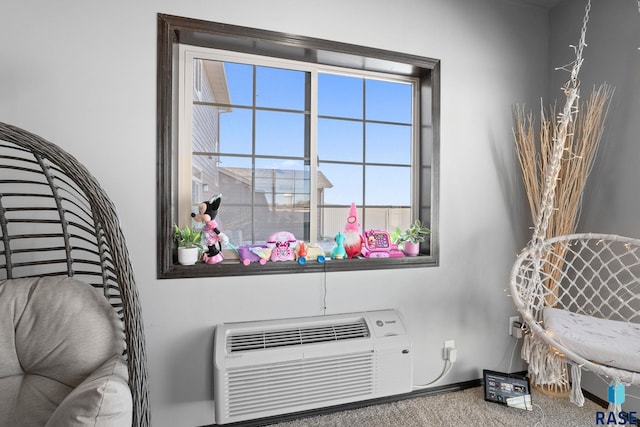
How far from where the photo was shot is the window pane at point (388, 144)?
2.10 metres

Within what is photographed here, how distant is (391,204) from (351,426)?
130cm

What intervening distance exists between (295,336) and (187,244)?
0.72 m

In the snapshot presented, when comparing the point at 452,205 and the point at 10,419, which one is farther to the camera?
the point at 452,205

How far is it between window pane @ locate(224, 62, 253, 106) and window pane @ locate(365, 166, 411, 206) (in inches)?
33.8

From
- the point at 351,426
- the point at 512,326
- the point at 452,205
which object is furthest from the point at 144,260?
the point at 512,326

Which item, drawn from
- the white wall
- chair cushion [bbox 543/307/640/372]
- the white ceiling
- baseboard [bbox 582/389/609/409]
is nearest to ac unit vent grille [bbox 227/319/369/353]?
the white wall

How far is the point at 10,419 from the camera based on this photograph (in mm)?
953

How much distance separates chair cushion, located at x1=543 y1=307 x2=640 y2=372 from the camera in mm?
1260

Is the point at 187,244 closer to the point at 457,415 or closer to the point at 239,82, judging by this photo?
the point at 239,82

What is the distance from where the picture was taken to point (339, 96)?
2045 millimetres

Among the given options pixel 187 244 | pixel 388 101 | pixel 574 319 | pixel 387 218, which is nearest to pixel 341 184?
pixel 387 218

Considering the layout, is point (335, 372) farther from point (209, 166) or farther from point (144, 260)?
point (209, 166)

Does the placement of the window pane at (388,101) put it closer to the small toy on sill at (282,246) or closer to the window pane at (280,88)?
the window pane at (280,88)

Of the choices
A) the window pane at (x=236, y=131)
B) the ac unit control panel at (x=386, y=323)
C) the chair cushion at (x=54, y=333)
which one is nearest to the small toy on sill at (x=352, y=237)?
the ac unit control panel at (x=386, y=323)
